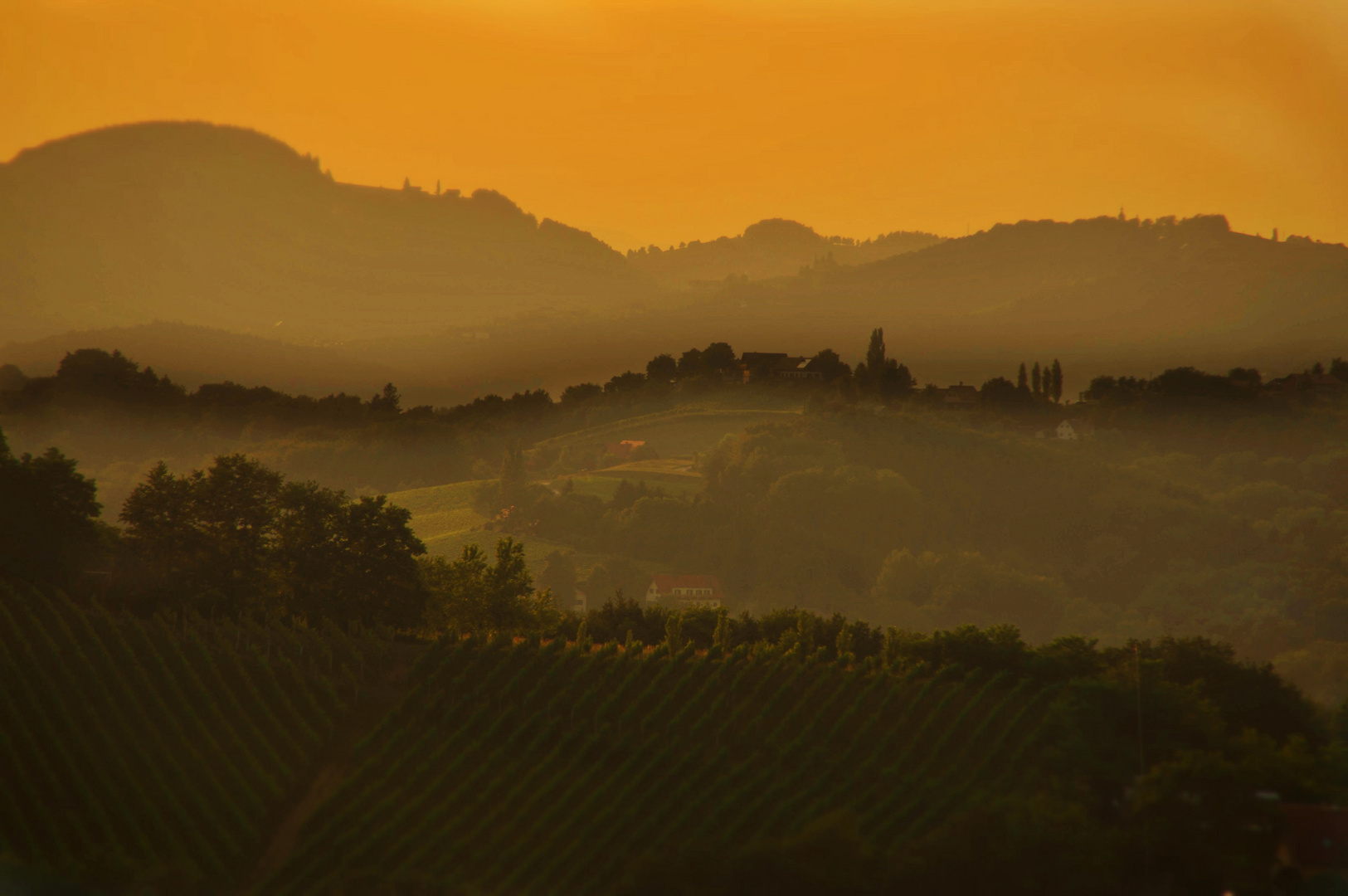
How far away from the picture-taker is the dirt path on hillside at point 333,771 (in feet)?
93.9

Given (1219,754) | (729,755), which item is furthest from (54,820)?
(1219,754)

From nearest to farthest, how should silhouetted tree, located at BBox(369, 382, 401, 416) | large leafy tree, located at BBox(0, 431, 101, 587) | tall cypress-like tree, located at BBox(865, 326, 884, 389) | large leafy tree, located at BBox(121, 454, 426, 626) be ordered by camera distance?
large leafy tree, located at BBox(0, 431, 101, 587) → large leafy tree, located at BBox(121, 454, 426, 626) → tall cypress-like tree, located at BBox(865, 326, 884, 389) → silhouetted tree, located at BBox(369, 382, 401, 416)

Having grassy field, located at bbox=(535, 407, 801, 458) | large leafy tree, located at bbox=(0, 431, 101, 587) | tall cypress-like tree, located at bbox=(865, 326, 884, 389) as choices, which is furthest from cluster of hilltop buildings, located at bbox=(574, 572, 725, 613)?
large leafy tree, located at bbox=(0, 431, 101, 587)

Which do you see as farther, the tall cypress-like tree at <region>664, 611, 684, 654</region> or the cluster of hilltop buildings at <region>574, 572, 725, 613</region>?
the cluster of hilltop buildings at <region>574, 572, 725, 613</region>

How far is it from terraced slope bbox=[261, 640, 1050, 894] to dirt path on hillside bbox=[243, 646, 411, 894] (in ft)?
1.77

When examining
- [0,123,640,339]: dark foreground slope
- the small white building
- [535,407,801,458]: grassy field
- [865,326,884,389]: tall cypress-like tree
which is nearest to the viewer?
[865,326,884,389]: tall cypress-like tree

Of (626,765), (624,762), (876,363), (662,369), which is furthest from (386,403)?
(626,765)

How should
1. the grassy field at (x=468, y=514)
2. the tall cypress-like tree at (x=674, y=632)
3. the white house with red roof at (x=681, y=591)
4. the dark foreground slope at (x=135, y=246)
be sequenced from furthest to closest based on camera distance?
the dark foreground slope at (x=135, y=246)
the grassy field at (x=468, y=514)
the white house with red roof at (x=681, y=591)
the tall cypress-like tree at (x=674, y=632)

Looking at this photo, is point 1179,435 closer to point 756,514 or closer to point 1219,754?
point 756,514

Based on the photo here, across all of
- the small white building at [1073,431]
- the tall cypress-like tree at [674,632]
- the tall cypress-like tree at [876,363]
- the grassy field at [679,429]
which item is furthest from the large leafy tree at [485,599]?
the small white building at [1073,431]

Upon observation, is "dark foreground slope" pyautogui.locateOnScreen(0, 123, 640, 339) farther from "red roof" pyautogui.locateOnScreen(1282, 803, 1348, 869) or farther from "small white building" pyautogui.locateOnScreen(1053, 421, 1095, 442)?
"red roof" pyautogui.locateOnScreen(1282, 803, 1348, 869)

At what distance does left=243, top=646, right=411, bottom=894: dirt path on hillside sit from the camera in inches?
1126

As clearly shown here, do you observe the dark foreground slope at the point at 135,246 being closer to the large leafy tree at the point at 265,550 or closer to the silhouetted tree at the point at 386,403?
the silhouetted tree at the point at 386,403

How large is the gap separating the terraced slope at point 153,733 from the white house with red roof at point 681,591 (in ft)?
178
